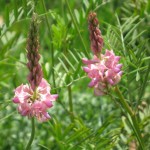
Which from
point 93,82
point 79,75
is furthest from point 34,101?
point 79,75

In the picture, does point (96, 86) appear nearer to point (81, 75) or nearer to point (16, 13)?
point (81, 75)

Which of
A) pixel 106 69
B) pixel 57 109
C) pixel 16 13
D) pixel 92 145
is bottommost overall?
pixel 57 109

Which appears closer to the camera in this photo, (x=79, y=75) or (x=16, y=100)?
(x=16, y=100)

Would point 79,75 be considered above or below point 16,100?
below

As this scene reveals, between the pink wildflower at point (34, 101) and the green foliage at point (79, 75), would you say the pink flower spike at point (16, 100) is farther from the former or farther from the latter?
the green foliage at point (79, 75)

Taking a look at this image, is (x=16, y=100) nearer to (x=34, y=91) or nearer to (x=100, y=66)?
(x=34, y=91)

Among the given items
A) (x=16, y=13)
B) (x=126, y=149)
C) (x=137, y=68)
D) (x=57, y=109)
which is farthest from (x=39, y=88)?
(x=57, y=109)

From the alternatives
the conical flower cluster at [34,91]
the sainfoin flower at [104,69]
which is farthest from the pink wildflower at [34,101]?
the sainfoin flower at [104,69]
